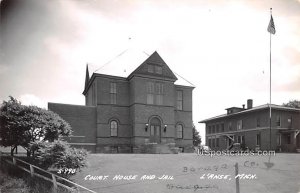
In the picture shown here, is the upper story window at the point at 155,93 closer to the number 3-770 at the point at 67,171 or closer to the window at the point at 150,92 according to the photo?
the window at the point at 150,92

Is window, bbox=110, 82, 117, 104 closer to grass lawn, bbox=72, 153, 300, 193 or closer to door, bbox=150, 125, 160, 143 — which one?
door, bbox=150, 125, 160, 143

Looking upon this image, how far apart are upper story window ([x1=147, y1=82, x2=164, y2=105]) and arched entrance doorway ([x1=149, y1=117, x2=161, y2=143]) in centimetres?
160

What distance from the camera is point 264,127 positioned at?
114 feet

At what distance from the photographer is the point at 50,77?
386 inches

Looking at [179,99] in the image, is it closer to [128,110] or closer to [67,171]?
[128,110]

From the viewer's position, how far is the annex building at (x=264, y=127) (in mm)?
33906

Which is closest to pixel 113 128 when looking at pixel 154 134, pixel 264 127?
pixel 154 134

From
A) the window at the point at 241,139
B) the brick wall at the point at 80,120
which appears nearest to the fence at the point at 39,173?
the brick wall at the point at 80,120

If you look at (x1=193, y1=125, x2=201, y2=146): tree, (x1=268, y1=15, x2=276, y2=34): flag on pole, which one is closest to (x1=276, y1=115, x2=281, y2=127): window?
(x1=268, y1=15, x2=276, y2=34): flag on pole

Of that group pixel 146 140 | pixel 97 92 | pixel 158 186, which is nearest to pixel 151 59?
pixel 97 92

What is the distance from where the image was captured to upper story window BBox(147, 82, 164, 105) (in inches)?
1050

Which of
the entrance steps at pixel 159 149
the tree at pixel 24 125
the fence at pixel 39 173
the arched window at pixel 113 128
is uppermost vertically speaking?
the tree at pixel 24 125

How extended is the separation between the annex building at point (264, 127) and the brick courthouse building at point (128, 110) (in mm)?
13415

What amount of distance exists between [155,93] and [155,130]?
3.44 metres
